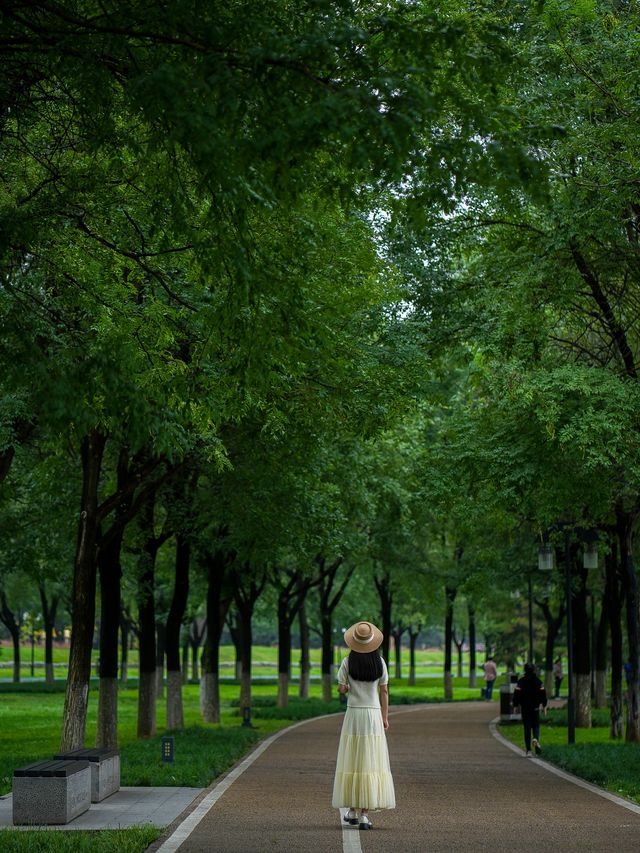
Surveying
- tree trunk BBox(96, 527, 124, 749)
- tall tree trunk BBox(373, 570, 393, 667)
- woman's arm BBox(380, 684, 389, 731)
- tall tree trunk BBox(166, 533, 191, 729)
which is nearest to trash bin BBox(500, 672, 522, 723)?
tall tree trunk BBox(166, 533, 191, 729)

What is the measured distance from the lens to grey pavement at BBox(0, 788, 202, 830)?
1193 cm

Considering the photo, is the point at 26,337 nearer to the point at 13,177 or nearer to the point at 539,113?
the point at 13,177

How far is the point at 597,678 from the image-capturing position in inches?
1662

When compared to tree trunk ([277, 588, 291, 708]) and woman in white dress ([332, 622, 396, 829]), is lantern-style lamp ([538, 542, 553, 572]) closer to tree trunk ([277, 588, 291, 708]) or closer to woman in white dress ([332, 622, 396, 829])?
tree trunk ([277, 588, 291, 708])

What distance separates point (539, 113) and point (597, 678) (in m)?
29.3

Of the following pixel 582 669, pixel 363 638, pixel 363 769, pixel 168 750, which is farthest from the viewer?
pixel 582 669

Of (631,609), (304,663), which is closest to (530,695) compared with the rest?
(631,609)

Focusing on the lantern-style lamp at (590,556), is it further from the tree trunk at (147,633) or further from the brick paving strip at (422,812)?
the tree trunk at (147,633)

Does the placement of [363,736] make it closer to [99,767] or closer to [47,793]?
[47,793]

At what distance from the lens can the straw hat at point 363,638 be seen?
12.1 meters

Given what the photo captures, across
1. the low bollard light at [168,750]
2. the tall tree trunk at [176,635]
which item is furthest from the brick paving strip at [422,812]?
the tall tree trunk at [176,635]

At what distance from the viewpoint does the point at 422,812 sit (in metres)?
13.4

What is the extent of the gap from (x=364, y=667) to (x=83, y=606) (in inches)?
335

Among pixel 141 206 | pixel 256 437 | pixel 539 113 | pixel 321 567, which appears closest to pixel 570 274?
pixel 539 113
